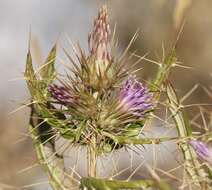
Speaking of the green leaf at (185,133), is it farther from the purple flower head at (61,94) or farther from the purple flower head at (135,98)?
the purple flower head at (61,94)

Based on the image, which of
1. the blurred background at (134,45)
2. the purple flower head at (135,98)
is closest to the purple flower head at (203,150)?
the purple flower head at (135,98)

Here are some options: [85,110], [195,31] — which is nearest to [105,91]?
[85,110]

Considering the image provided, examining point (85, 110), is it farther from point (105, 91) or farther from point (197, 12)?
point (197, 12)

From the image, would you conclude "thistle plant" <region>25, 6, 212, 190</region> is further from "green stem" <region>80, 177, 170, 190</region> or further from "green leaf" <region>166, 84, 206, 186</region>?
"green stem" <region>80, 177, 170, 190</region>

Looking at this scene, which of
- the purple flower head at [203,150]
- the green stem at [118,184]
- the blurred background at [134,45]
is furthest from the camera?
the blurred background at [134,45]

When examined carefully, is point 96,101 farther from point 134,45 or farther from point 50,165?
point 134,45

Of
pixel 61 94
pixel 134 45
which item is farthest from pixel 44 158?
pixel 134 45

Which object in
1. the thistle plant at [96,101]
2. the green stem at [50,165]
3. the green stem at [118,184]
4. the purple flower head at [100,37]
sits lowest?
the green stem at [118,184]
